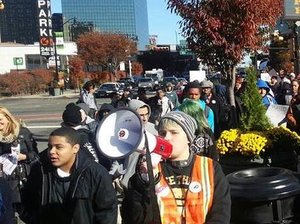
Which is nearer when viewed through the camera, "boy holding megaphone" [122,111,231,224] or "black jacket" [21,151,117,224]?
"boy holding megaphone" [122,111,231,224]

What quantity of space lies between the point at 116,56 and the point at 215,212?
77.4 meters

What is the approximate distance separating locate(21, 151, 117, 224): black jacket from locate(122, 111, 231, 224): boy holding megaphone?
831 millimetres

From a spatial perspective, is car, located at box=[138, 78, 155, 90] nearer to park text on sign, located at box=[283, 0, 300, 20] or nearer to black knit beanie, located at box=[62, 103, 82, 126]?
park text on sign, located at box=[283, 0, 300, 20]

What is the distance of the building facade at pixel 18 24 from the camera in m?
169

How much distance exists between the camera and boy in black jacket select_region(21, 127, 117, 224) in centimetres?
348

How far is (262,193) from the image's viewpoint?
404cm

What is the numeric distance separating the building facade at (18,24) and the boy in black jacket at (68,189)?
168m

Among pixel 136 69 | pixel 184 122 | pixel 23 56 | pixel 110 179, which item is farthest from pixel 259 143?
pixel 136 69

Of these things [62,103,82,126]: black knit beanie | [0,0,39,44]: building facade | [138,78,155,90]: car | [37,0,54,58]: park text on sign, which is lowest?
[138,78,155,90]: car

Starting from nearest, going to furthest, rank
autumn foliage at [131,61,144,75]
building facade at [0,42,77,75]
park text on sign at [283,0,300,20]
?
park text on sign at [283,0,300,20]
building facade at [0,42,77,75]
autumn foliage at [131,61,144,75]

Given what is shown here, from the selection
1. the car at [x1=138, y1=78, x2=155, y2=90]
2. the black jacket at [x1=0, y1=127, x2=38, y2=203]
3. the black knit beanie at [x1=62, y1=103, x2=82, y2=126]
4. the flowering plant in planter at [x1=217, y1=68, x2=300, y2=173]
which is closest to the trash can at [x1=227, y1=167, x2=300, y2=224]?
the flowering plant in planter at [x1=217, y1=68, x2=300, y2=173]

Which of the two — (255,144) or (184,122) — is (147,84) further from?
(184,122)

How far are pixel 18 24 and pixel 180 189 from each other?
175988 millimetres

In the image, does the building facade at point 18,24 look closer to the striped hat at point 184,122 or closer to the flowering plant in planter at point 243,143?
the flowering plant in planter at point 243,143
